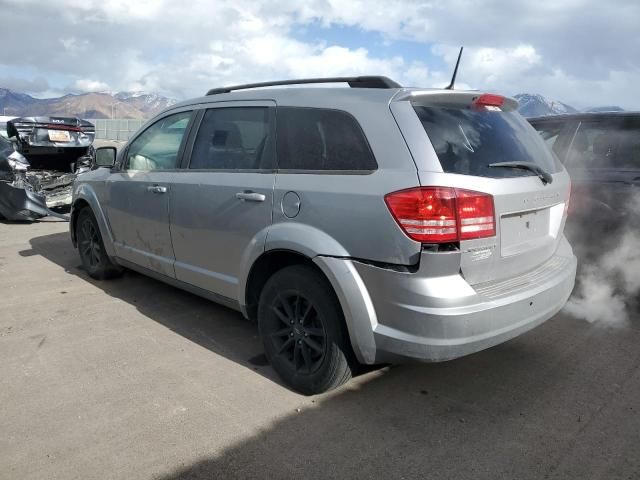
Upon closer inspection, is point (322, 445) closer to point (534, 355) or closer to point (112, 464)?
point (112, 464)

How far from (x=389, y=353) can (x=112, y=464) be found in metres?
1.44

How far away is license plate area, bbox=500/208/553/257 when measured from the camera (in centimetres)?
275

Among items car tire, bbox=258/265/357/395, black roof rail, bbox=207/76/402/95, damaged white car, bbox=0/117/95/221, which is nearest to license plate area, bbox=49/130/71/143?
damaged white car, bbox=0/117/95/221

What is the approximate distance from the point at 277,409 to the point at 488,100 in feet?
7.07

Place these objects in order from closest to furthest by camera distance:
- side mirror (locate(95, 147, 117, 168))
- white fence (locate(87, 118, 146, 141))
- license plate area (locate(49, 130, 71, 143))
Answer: side mirror (locate(95, 147, 117, 168))
license plate area (locate(49, 130, 71, 143))
white fence (locate(87, 118, 146, 141))

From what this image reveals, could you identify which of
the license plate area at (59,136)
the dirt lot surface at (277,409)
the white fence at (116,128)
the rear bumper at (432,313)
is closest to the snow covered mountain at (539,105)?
the dirt lot surface at (277,409)

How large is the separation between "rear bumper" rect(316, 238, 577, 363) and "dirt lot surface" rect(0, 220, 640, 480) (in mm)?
470

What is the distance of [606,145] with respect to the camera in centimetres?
462

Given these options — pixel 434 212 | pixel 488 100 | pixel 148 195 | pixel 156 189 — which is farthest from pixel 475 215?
pixel 148 195

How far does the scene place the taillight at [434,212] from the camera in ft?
8.16

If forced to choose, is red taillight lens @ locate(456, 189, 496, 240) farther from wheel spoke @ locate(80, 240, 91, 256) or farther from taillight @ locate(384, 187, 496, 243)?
wheel spoke @ locate(80, 240, 91, 256)

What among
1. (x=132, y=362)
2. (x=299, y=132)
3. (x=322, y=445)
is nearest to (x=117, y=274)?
(x=132, y=362)

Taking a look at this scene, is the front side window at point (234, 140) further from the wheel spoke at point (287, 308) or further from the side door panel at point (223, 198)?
the wheel spoke at point (287, 308)

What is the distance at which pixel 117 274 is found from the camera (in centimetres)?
534
